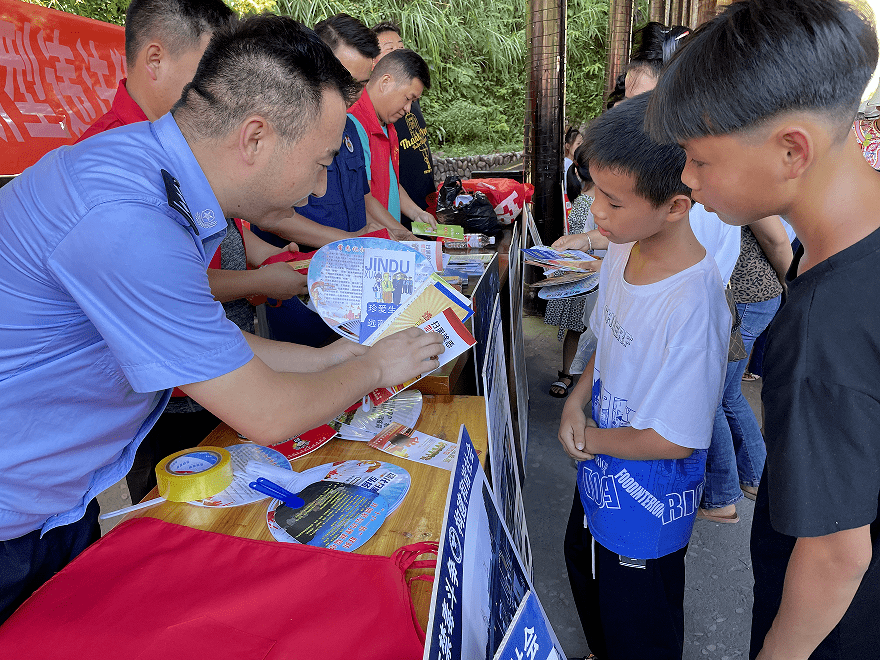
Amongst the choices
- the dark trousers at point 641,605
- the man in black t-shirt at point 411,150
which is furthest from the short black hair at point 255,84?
the man in black t-shirt at point 411,150

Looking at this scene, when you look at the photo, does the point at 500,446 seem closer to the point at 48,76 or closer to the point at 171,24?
the point at 171,24

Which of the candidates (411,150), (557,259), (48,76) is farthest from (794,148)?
(48,76)

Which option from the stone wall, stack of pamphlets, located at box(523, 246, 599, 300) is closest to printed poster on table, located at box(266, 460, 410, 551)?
stack of pamphlets, located at box(523, 246, 599, 300)

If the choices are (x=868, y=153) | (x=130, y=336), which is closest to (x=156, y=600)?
(x=130, y=336)

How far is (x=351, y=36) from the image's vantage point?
262 cm

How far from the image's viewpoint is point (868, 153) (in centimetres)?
276

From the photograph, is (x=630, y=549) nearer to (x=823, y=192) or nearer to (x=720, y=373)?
(x=720, y=373)

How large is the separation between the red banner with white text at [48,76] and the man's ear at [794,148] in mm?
3080

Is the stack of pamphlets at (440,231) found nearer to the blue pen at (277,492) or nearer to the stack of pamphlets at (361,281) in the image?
the stack of pamphlets at (361,281)

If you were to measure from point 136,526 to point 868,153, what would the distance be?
3365mm

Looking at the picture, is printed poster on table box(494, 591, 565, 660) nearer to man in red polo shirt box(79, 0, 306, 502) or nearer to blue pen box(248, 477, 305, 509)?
blue pen box(248, 477, 305, 509)

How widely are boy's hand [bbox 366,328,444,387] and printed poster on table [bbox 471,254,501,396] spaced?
1.89 ft

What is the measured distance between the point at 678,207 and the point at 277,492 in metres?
0.96

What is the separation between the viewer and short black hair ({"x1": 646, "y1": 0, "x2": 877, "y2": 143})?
67 cm
